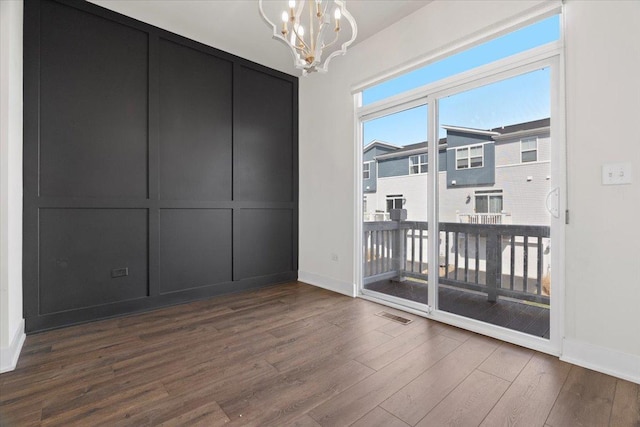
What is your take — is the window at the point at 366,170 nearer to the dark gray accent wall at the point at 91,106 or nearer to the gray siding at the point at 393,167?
the gray siding at the point at 393,167

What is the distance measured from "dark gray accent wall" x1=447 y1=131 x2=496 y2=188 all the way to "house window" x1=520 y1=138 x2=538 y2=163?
0.67ft

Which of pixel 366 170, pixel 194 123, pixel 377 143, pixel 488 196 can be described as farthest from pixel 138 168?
pixel 488 196

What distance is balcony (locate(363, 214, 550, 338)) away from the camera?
2.38 m

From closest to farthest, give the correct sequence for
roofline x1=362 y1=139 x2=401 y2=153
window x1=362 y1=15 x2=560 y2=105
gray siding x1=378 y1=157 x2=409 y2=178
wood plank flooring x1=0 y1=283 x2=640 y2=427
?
wood plank flooring x1=0 y1=283 x2=640 y2=427
window x1=362 y1=15 x2=560 y2=105
gray siding x1=378 y1=157 x2=409 y2=178
roofline x1=362 y1=139 x2=401 y2=153

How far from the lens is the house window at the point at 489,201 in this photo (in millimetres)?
2524

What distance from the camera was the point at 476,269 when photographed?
2.80 m

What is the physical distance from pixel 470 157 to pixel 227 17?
280 cm

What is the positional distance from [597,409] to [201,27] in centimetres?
446

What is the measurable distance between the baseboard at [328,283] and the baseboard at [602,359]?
80.8 inches

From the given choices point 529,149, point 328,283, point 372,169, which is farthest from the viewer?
point 328,283

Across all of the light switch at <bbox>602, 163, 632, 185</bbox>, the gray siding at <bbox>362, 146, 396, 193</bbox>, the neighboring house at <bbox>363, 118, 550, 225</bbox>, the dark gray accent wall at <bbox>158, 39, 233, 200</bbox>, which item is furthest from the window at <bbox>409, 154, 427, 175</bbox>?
the dark gray accent wall at <bbox>158, 39, 233, 200</bbox>

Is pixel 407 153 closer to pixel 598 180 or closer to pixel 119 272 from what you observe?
pixel 598 180

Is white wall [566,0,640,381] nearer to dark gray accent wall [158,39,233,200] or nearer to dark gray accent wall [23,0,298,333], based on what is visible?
dark gray accent wall [23,0,298,333]

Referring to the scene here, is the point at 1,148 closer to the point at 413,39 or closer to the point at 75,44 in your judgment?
the point at 75,44
